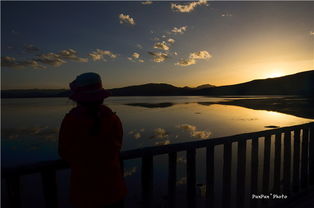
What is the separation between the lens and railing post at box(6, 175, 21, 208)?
1.89 m

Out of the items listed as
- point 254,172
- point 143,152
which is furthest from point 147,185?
point 254,172

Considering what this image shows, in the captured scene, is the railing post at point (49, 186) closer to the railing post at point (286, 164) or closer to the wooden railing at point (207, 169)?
the wooden railing at point (207, 169)

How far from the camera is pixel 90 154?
1.80 m

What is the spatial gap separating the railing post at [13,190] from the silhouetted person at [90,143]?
0.48 meters

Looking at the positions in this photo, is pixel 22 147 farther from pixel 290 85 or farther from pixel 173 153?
pixel 290 85

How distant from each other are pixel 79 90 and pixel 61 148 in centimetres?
51

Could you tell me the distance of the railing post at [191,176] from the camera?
2.72 m

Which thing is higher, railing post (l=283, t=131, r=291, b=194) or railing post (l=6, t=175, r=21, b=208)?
railing post (l=6, t=175, r=21, b=208)

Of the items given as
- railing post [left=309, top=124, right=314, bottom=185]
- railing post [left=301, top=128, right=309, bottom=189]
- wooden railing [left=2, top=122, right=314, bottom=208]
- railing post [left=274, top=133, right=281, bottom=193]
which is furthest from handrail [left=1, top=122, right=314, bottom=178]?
railing post [left=309, top=124, right=314, bottom=185]

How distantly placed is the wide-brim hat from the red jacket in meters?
0.09

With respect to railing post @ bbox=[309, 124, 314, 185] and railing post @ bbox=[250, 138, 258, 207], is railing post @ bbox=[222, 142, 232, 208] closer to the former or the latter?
railing post @ bbox=[250, 138, 258, 207]

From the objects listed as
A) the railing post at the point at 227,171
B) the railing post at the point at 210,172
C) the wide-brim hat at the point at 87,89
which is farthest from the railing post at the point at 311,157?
the wide-brim hat at the point at 87,89

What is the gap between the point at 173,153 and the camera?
262 cm

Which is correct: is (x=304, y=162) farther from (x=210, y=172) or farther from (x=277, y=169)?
(x=210, y=172)
